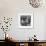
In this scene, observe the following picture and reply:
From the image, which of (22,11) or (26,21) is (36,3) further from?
(26,21)

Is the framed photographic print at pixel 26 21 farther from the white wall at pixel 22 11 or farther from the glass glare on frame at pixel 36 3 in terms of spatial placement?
→ the glass glare on frame at pixel 36 3

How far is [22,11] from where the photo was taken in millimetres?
3977

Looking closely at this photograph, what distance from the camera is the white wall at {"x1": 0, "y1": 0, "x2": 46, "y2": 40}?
156 inches

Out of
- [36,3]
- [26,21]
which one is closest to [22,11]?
[26,21]

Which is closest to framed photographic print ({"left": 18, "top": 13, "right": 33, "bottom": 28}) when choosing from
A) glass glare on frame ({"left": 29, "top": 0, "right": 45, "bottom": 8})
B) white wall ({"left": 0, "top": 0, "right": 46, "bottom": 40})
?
white wall ({"left": 0, "top": 0, "right": 46, "bottom": 40})

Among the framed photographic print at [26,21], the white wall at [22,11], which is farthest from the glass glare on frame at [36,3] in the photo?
the framed photographic print at [26,21]

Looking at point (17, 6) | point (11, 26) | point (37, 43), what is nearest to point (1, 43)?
point (11, 26)

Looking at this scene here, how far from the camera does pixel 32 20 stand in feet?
13.0

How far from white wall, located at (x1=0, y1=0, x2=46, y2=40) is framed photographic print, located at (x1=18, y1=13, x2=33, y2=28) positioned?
0.32 ft

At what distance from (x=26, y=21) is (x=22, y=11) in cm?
35

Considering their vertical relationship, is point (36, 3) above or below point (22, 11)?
above

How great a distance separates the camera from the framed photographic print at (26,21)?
156 inches

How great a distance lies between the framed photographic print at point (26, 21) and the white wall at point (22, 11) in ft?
0.32

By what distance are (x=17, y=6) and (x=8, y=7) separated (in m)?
0.30
